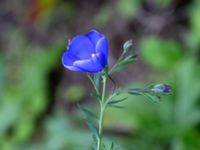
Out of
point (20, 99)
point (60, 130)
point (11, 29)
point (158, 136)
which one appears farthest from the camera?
point (11, 29)

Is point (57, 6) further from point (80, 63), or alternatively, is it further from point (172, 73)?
point (80, 63)

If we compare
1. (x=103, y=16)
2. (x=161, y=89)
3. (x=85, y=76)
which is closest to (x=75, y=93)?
(x=85, y=76)

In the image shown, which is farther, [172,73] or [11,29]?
[11,29]

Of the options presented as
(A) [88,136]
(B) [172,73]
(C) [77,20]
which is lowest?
(A) [88,136]

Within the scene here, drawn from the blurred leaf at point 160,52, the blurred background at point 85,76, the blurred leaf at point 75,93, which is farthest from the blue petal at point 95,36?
the blurred leaf at point 75,93

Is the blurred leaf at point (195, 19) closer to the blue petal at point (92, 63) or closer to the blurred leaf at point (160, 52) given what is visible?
the blurred leaf at point (160, 52)

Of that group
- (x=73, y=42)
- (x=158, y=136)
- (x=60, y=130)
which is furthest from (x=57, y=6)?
(x=73, y=42)

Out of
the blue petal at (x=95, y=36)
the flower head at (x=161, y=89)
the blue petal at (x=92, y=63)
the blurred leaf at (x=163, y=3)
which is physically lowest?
the flower head at (x=161, y=89)

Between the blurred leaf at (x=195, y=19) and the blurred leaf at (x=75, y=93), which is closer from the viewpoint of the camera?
the blurred leaf at (x=195, y=19)
